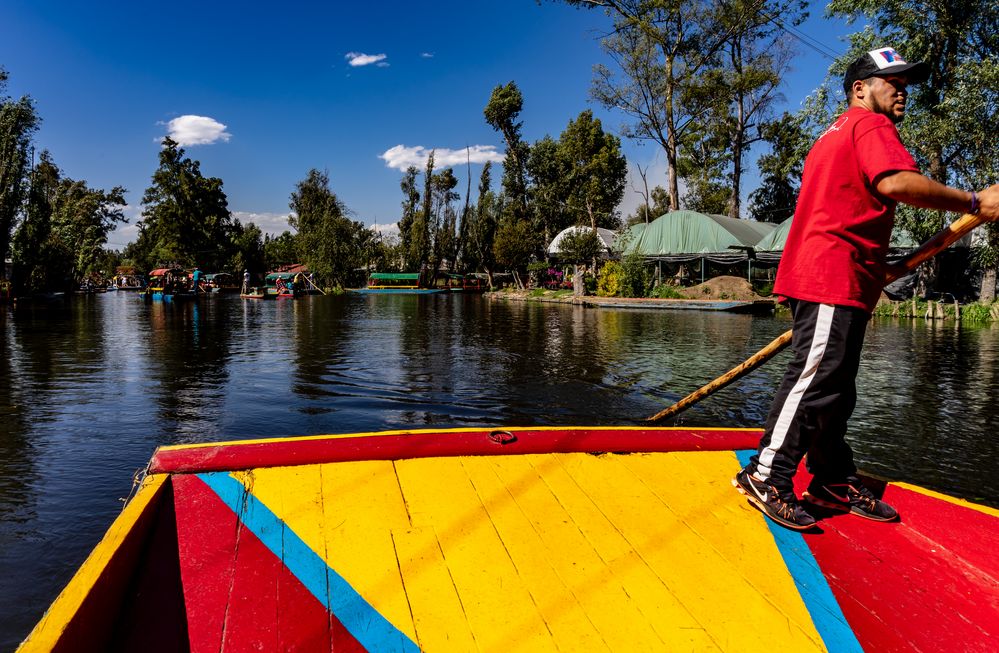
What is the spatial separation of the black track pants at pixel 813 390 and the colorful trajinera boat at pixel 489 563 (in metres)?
0.24

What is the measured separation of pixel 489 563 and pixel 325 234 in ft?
169

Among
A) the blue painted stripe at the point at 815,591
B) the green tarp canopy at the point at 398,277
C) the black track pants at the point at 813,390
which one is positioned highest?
the green tarp canopy at the point at 398,277

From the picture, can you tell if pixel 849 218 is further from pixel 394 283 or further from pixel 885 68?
pixel 394 283

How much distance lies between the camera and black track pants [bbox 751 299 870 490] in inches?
83.6

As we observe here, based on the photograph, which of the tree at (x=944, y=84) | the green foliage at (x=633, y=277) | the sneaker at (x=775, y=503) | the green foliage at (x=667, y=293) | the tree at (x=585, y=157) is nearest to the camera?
the sneaker at (x=775, y=503)

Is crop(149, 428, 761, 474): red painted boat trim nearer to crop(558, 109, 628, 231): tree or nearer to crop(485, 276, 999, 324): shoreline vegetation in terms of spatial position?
crop(485, 276, 999, 324): shoreline vegetation

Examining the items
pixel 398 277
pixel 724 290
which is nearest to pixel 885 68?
pixel 724 290

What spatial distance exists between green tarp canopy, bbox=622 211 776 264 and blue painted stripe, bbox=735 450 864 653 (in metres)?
26.4

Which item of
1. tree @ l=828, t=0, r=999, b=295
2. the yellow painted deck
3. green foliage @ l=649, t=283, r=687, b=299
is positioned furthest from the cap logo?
green foliage @ l=649, t=283, r=687, b=299

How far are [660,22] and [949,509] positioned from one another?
34812mm

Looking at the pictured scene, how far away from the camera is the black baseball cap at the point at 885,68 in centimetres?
214

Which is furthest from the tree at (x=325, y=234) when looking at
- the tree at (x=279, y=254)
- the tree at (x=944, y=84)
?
the tree at (x=944, y=84)

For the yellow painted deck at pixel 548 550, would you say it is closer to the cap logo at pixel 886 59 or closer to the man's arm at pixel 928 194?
the man's arm at pixel 928 194

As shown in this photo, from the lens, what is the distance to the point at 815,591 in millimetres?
1656
